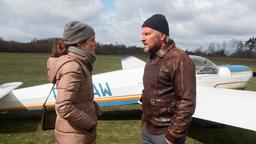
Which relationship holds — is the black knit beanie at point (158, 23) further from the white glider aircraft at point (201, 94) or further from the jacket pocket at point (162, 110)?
the white glider aircraft at point (201, 94)

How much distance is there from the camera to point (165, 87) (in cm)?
258

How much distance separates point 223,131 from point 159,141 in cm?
438

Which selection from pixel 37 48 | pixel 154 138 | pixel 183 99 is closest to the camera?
pixel 183 99

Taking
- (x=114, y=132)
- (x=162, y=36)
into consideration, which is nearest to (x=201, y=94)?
(x=114, y=132)

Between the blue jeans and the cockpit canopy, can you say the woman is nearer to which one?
the blue jeans

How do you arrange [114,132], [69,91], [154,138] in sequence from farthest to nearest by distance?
[114,132], [154,138], [69,91]

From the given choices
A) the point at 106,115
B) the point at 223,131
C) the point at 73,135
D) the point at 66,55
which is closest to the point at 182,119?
the point at 73,135

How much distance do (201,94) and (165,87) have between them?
12.7 ft

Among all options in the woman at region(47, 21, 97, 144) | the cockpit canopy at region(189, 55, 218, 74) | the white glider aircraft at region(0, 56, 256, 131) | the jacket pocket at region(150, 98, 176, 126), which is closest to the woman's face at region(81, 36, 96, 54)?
the woman at region(47, 21, 97, 144)

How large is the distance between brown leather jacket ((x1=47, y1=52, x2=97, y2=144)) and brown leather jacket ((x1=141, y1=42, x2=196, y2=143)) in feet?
1.53

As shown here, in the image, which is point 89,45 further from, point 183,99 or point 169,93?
point 183,99

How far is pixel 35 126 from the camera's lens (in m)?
6.49

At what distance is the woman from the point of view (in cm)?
236

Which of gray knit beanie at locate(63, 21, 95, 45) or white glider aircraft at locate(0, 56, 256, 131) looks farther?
white glider aircraft at locate(0, 56, 256, 131)
